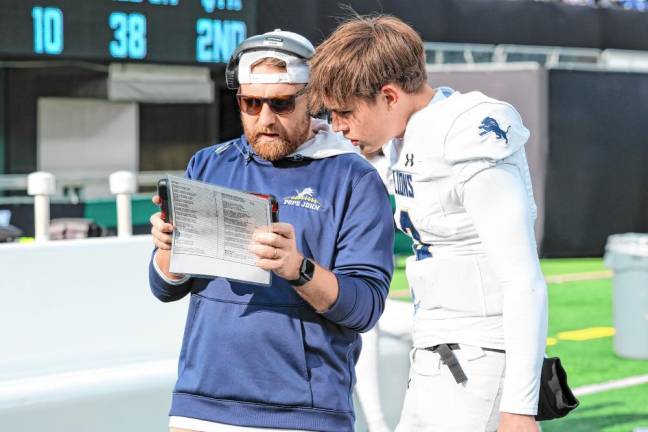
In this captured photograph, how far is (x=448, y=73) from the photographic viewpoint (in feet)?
50.0

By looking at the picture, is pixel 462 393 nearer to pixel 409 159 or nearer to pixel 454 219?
pixel 454 219

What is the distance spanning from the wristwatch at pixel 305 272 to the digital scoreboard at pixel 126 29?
7208 millimetres

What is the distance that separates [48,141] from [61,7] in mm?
6346

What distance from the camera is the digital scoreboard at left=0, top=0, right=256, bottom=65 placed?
30.0 feet

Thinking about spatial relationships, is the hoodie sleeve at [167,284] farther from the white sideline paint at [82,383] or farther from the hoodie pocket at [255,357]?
the white sideline paint at [82,383]

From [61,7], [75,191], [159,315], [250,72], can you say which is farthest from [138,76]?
[250,72]

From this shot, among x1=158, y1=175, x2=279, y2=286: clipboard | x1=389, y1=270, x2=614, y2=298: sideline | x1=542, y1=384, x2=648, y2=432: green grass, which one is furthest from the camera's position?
x1=389, y1=270, x2=614, y2=298: sideline

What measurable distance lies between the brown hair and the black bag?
2.24 feet

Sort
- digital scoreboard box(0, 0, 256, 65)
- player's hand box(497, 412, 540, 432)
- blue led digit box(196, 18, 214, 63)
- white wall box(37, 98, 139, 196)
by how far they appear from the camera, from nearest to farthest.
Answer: player's hand box(497, 412, 540, 432) → digital scoreboard box(0, 0, 256, 65) → blue led digit box(196, 18, 214, 63) → white wall box(37, 98, 139, 196)

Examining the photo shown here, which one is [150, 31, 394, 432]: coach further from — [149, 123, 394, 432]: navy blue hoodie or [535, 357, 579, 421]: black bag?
[535, 357, 579, 421]: black bag

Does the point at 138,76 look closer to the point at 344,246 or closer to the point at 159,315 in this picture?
the point at 159,315

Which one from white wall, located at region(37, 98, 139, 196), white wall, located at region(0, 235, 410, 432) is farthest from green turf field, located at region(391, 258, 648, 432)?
white wall, located at region(37, 98, 139, 196)

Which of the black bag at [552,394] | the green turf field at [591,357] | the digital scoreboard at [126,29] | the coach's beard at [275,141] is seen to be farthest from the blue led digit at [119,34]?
the black bag at [552,394]

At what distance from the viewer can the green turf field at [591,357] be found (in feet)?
20.7
